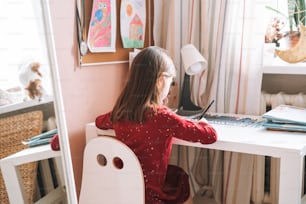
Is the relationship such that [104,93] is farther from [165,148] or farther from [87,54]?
[165,148]

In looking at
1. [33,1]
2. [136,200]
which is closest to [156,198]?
[136,200]

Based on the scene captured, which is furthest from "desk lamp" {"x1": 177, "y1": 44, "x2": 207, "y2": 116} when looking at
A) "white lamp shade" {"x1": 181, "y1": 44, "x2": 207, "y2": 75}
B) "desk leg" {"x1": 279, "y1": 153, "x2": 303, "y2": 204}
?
"desk leg" {"x1": 279, "y1": 153, "x2": 303, "y2": 204}

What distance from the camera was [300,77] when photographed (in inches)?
58.7

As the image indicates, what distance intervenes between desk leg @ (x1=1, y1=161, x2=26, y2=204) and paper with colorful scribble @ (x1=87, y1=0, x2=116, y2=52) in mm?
619

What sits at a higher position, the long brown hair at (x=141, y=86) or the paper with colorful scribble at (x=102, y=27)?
the paper with colorful scribble at (x=102, y=27)

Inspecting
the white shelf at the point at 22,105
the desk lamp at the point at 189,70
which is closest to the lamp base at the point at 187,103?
the desk lamp at the point at 189,70

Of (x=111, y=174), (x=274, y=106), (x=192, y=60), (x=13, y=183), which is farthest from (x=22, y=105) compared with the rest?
(x=274, y=106)

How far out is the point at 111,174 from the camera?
114 centimetres

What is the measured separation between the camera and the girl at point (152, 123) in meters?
1.12

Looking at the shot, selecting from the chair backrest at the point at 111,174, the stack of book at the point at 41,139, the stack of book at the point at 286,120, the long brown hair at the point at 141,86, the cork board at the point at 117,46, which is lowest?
the chair backrest at the point at 111,174

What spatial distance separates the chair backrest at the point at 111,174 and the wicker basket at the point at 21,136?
0.23m

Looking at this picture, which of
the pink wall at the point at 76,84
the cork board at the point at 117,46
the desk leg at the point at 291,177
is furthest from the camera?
the cork board at the point at 117,46

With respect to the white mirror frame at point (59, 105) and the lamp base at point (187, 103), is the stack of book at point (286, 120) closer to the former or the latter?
the lamp base at point (187, 103)

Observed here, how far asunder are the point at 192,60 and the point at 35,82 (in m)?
0.68
